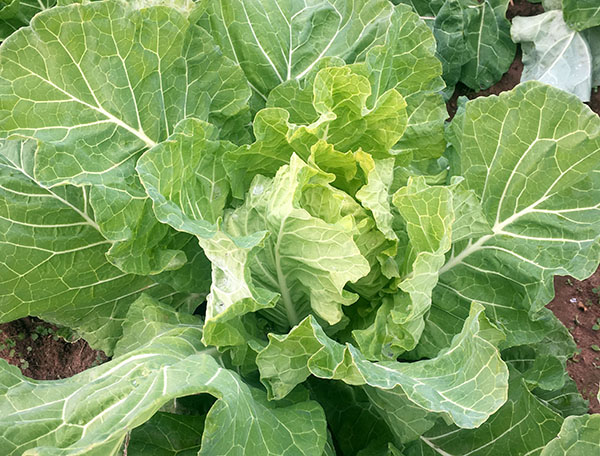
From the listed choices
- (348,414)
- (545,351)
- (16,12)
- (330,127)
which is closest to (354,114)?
(330,127)

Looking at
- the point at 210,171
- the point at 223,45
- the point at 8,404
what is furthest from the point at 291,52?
the point at 8,404

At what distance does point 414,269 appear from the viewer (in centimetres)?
183

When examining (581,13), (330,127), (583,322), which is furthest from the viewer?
(581,13)

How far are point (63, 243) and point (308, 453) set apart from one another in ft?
3.80

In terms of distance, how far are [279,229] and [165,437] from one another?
0.84 metres

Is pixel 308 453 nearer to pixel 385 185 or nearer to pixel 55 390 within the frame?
pixel 55 390

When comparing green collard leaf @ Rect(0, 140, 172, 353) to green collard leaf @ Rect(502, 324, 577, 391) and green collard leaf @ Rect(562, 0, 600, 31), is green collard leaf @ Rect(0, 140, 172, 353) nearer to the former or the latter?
green collard leaf @ Rect(502, 324, 577, 391)

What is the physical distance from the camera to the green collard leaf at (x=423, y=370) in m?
1.60

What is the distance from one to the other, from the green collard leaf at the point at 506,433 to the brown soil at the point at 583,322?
1.02 meters

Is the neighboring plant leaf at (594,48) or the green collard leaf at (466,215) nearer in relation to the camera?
the green collard leaf at (466,215)

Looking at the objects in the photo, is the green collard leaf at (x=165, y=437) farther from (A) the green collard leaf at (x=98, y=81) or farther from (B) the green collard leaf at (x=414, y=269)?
(A) the green collard leaf at (x=98, y=81)

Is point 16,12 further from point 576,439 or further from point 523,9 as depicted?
point 523,9

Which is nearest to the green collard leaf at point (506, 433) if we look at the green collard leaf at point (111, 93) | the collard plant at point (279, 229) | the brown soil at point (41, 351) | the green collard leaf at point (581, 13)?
the collard plant at point (279, 229)

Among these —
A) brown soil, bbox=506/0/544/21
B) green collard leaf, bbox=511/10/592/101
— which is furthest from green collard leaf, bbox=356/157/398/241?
brown soil, bbox=506/0/544/21
